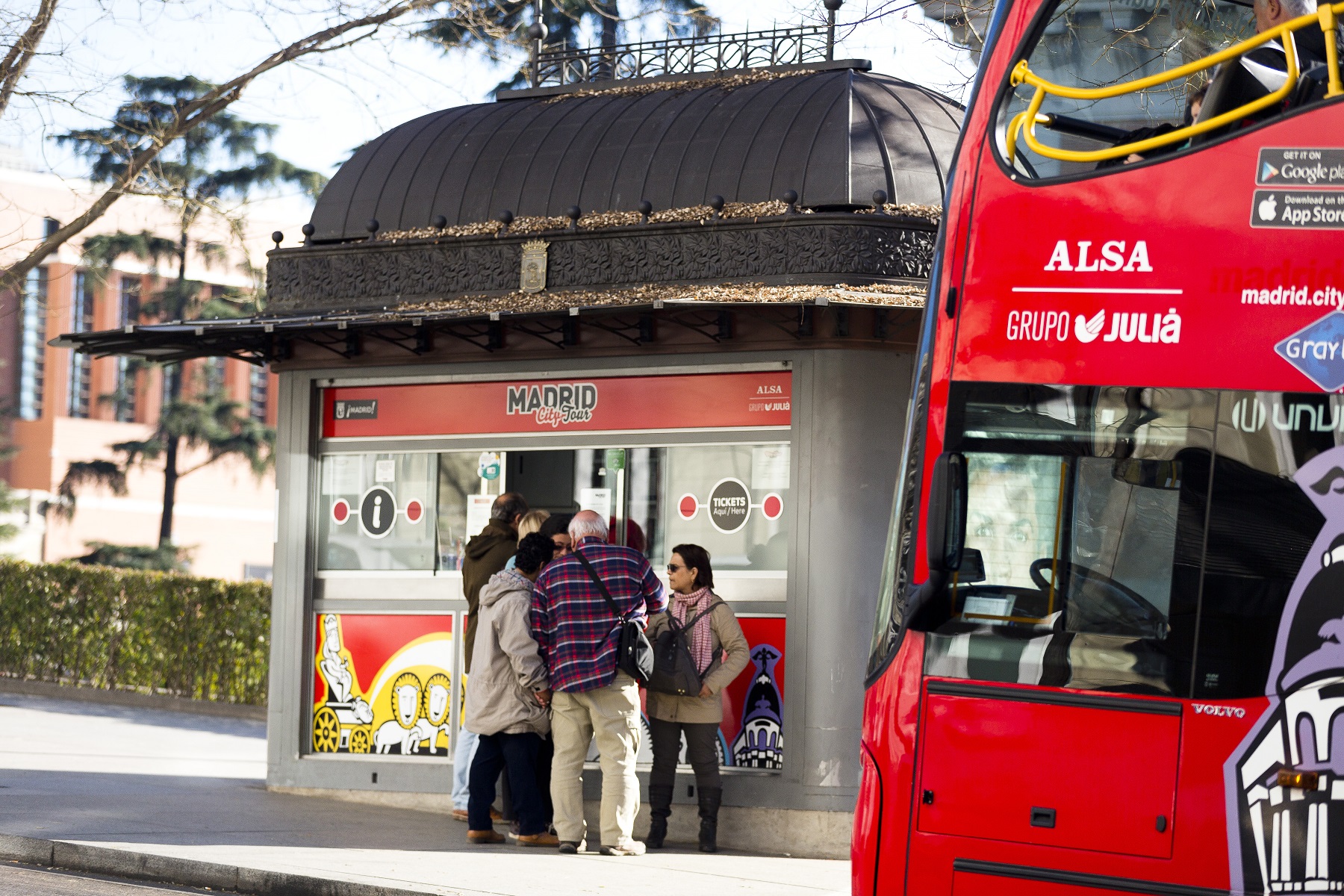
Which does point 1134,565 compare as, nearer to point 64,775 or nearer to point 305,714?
point 305,714

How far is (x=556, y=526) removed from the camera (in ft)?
38.3

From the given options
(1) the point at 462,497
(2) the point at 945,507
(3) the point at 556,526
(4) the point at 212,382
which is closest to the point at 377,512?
(1) the point at 462,497

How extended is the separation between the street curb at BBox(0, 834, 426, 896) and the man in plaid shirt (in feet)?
6.13

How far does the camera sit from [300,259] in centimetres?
1270

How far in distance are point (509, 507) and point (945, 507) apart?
570cm

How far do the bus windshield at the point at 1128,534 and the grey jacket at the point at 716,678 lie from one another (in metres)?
4.29

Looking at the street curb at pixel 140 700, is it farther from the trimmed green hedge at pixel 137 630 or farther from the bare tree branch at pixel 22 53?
the bare tree branch at pixel 22 53

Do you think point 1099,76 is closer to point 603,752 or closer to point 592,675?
point 592,675

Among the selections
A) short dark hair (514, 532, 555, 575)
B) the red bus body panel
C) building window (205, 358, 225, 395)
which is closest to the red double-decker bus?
the red bus body panel

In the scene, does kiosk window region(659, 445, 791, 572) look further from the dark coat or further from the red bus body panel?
the red bus body panel

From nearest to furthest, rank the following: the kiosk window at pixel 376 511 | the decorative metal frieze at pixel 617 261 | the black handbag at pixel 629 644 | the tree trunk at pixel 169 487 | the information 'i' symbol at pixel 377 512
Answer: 1. the black handbag at pixel 629 644
2. the decorative metal frieze at pixel 617 261
3. the kiosk window at pixel 376 511
4. the information 'i' symbol at pixel 377 512
5. the tree trunk at pixel 169 487

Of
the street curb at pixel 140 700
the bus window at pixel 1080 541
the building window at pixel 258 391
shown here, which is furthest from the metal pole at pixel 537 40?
the building window at pixel 258 391

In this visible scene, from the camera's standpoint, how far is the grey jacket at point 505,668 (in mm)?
10086

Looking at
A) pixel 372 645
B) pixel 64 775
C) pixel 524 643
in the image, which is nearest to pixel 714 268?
pixel 524 643
